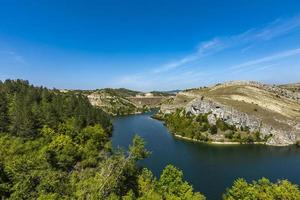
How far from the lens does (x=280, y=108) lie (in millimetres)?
130625

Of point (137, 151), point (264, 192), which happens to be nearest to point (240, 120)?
point (137, 151)

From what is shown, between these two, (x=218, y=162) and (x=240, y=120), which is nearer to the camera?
(x=218, y=162)

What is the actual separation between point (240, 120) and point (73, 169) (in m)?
82.8

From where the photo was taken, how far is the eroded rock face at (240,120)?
10575 centimetres

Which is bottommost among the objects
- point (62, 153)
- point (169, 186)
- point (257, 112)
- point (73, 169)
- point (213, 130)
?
point (213, 130)

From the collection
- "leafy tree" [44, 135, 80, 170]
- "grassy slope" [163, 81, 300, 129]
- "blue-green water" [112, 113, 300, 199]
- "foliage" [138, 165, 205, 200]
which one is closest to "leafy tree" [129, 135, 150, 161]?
"foliage" [138, 165, 205, 200]

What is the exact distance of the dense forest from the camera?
119ft

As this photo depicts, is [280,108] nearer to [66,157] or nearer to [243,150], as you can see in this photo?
[243,150]

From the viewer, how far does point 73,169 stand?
6284 cm

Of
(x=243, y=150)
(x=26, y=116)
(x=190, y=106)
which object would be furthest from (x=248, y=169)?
(x=190, y=106)

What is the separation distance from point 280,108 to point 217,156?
61.3m

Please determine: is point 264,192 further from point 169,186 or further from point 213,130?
point 213,130

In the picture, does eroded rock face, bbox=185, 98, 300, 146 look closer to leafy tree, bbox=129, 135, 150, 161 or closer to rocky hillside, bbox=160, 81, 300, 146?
rocky hillside, bbox=160, 81, 300, 146

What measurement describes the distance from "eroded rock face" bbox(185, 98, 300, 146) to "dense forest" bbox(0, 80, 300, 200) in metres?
60.1
